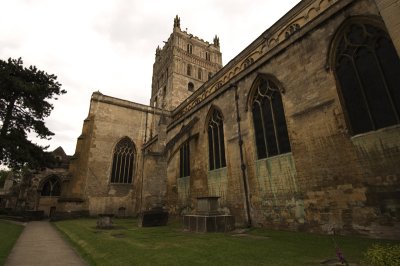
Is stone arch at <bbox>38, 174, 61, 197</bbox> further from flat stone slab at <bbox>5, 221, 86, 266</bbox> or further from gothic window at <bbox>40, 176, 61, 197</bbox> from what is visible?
flat stone slab at <bbox>5, 221, 86, 266</bbox>

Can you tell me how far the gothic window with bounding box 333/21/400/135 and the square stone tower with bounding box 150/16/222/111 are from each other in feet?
89.9

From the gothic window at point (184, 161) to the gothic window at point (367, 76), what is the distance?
35.3 ft

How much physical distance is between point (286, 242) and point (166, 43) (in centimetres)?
4217

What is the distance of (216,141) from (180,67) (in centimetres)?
2665

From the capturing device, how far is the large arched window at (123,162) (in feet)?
76.5

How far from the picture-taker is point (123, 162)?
24109 mm

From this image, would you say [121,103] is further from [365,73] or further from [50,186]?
[365,73]

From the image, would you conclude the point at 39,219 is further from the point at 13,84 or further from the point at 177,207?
the point at 177,207

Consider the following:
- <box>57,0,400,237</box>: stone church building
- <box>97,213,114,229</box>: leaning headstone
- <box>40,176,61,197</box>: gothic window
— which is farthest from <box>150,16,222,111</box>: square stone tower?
<box>97,213,114,229</box>: leaning headstone

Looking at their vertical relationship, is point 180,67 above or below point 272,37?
above

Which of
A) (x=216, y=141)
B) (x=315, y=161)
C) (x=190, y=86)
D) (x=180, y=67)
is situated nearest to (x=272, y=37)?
(x=216, y=141)

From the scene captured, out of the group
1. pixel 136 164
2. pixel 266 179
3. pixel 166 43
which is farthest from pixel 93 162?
pixel 166 43

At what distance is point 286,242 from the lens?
628 cm

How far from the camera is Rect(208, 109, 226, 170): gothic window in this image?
1267cm
